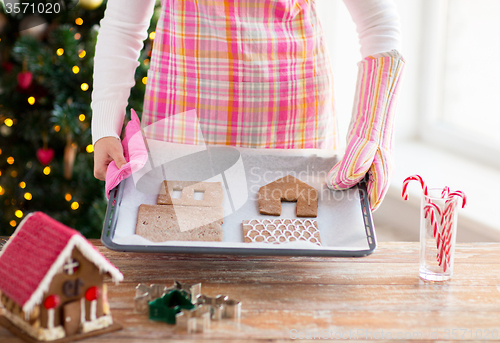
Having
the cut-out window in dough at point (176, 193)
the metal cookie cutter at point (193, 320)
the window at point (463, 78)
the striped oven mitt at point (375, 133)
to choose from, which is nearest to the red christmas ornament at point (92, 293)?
the metal cookie cutter at point (193, 320)

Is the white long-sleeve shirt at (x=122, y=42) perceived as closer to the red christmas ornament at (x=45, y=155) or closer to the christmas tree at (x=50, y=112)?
the christmas tree at (x=50, y=112)

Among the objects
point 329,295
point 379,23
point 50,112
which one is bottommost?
point 329,295

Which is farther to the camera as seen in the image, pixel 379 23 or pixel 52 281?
pixel 379 23

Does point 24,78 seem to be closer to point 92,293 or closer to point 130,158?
point 130,158

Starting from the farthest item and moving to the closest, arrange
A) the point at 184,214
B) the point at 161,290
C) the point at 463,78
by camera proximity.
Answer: the point at 463,78 → the point at 184,214 → the point at 161,290

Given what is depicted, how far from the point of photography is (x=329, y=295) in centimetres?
79

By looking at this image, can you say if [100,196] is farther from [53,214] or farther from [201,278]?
[201,278]

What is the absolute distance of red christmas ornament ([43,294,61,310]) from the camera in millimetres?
604

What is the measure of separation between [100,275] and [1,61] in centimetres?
139

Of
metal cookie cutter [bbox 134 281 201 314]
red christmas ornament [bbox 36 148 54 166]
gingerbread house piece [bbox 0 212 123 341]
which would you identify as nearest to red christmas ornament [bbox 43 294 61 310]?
gingerbread house piece [bbox 0 212 123 341]

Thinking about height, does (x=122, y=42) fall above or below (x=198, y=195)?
above

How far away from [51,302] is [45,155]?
1.30 metres

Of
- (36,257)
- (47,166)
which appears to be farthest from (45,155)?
(36,257)

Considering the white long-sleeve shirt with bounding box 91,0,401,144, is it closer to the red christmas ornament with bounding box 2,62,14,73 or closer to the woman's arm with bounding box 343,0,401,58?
the woman's arm with bounding box 343,0,401,58
